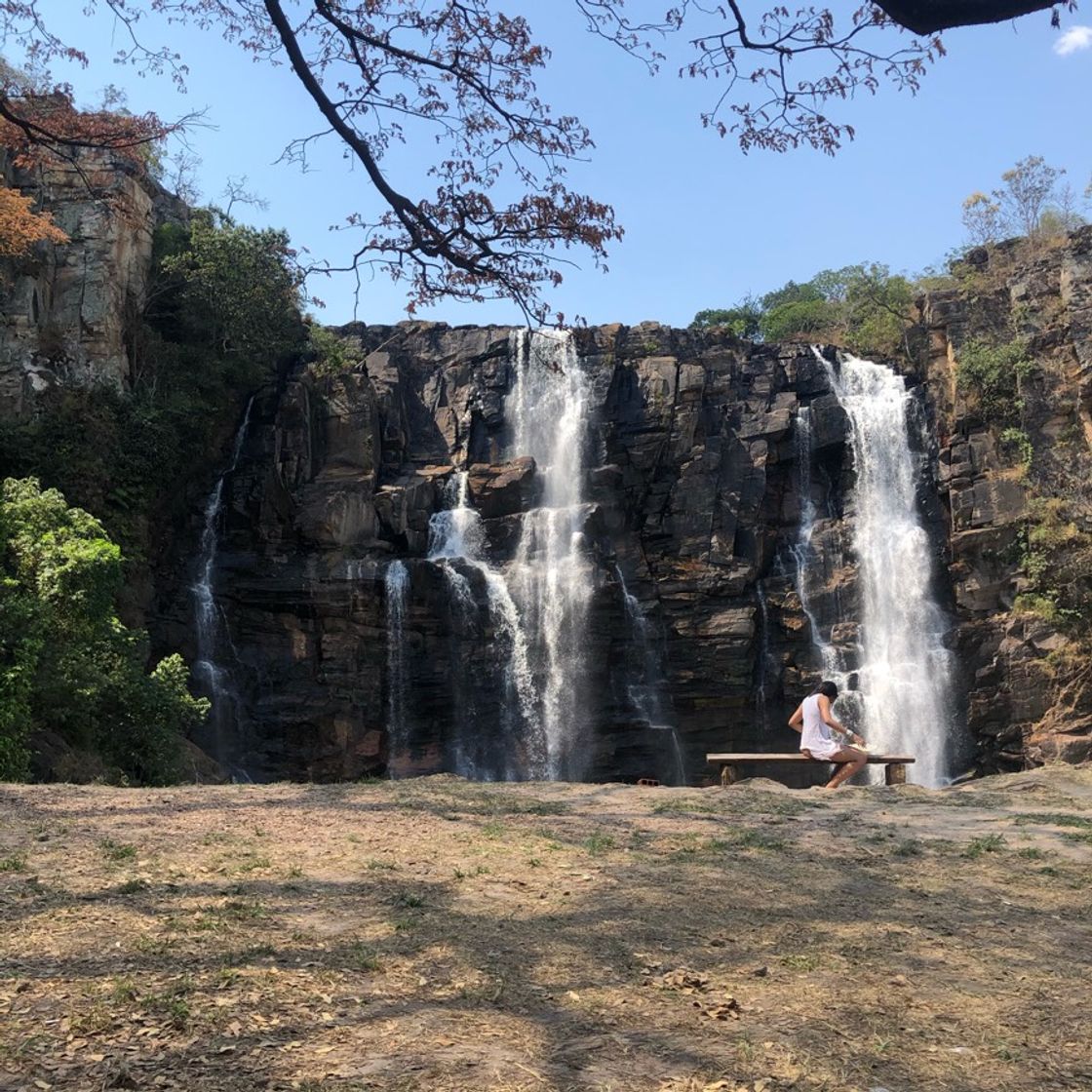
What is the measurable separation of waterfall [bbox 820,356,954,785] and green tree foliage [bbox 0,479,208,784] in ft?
54.7

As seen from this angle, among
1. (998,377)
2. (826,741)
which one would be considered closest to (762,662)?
(998,377)

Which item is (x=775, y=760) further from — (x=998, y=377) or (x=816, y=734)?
(x=998, y=377)

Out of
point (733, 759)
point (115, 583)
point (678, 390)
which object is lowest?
point (733, 759)

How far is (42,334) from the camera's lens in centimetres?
2405

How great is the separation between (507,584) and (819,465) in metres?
9.63

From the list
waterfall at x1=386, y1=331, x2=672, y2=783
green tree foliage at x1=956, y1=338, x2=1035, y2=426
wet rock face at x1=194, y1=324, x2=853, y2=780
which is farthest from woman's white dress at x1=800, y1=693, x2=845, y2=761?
Answer: green tree foliage at x1=956, y1=338, x2=1035, y2=426

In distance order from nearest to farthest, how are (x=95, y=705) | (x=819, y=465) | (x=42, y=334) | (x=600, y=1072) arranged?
(x=600, y=1072) < (x=95, y=705) < (x=42, y=334) < (x=819, y=465)

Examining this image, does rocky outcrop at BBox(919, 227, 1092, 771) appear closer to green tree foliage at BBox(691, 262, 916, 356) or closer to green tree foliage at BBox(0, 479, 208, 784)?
green tree foliage at BBox(691, 262, 916, 356)

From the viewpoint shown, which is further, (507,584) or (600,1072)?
(507,584)

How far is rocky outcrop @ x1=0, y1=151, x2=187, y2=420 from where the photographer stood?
23.2m

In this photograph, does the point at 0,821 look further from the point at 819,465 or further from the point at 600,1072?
the point at 819,465

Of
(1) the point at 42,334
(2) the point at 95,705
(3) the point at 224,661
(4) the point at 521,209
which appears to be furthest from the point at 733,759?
(1) the point at 42,334

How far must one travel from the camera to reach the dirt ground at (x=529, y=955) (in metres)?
3.35

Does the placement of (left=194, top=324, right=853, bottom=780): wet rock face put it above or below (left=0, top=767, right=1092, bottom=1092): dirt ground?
above
